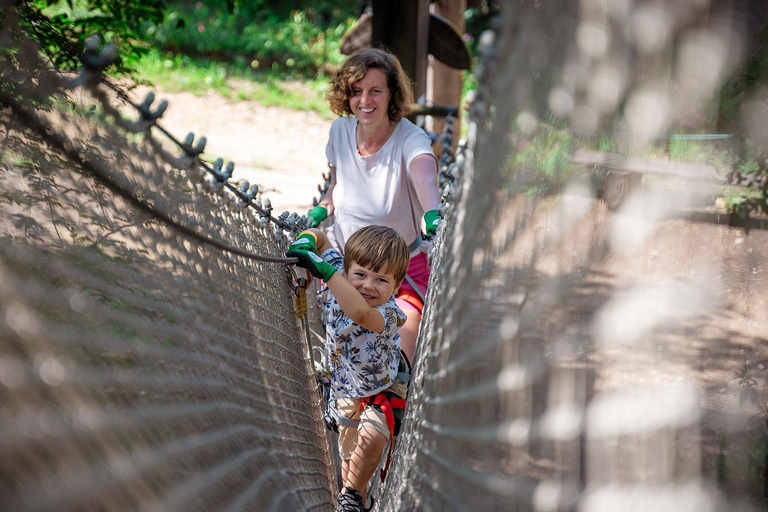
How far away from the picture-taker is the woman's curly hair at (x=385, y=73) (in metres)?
2.32

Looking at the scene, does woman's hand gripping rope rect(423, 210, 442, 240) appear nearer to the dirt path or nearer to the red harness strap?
the red harness strap

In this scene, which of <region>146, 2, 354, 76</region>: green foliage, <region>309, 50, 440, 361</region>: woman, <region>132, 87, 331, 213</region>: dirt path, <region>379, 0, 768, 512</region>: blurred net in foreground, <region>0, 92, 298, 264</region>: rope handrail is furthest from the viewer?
<region>146, 2, 354, 76</region>: green foliage

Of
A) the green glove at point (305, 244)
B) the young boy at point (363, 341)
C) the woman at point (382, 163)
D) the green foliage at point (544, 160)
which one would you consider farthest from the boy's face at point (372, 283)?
the green foliage at point (544, 160)

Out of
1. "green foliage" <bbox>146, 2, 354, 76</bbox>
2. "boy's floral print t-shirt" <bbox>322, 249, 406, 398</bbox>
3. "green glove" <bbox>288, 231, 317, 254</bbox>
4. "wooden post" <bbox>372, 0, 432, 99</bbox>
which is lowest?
"boy's floral print t-shirt" <bbox>322, 249, 406, 398</bbox>

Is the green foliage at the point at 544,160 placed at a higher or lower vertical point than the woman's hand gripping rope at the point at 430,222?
higher

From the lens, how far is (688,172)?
0.66 metres

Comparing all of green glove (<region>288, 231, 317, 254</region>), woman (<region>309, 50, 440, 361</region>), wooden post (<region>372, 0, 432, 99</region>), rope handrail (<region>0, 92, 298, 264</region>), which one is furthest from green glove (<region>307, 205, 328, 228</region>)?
wooden post (<region>372, 0, 432, 99</region>)

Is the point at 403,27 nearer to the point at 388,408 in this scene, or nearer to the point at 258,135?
the point at 388,408

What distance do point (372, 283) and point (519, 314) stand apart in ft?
3.13

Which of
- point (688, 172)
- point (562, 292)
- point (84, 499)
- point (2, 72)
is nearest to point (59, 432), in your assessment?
point (84, 499)

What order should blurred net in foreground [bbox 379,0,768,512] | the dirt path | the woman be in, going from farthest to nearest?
the dirt path, the woman, blurred net in foreground [bbox 379,0,768,512]

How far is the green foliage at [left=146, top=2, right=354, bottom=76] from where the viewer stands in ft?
37.8

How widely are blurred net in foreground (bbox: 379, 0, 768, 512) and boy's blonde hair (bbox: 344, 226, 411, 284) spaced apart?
91cm

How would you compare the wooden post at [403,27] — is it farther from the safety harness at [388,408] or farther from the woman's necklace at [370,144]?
the safety harness at [388,408]
